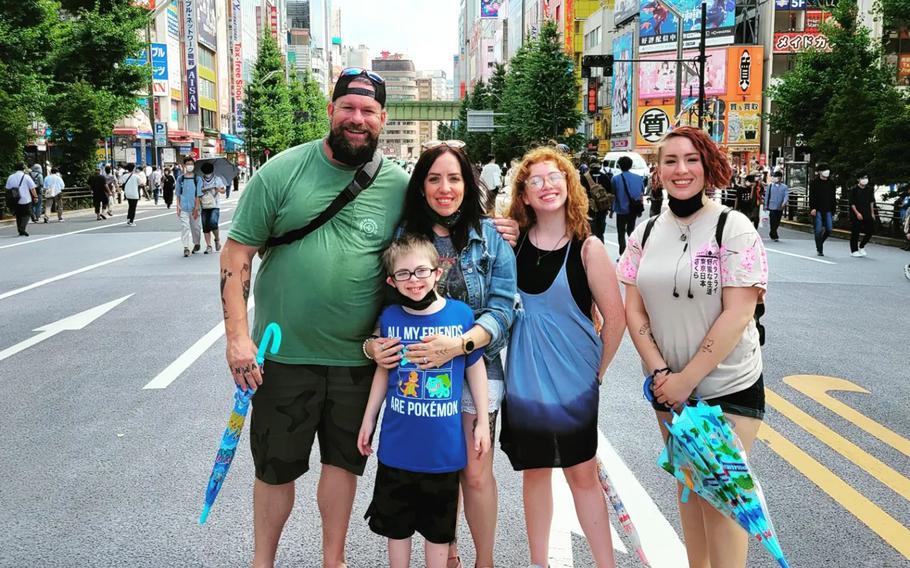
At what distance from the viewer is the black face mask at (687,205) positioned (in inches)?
130

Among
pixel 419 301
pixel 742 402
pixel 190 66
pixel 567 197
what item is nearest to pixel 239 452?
pixel 419 301

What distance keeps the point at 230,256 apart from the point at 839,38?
2942 cm

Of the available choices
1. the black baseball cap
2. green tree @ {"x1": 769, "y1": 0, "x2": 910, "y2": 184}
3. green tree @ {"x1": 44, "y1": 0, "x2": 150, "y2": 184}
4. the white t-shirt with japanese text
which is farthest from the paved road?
green tree @ {"x1": 44, "y1": 0, "x2": 150, "y2": 184}

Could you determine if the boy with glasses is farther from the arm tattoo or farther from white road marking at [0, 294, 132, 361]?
white road marking at [0, 294, 132, 361]

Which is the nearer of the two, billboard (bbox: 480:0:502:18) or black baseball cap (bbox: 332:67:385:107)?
black baseball cap (bbox: 332:67:385:107)

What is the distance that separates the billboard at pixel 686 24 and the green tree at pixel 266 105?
34.8 m

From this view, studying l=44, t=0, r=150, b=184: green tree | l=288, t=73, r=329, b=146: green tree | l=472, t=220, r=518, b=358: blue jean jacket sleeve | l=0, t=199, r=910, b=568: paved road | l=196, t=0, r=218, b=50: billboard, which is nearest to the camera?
l=472, t=220, r=518, b=358: blue jean jacket sleeve

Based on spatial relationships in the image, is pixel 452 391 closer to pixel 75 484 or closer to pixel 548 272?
pixel 548 272

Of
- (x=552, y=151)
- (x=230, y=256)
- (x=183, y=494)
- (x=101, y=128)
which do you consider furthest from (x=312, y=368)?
(x=101, y=128)

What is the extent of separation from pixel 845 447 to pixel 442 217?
3506 millimetres

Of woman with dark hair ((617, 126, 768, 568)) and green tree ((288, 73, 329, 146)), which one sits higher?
green tree ((288, 73, 329, 146))

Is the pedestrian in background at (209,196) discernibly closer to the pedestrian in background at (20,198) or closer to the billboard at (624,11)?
the pedestrian in background at (20,198)

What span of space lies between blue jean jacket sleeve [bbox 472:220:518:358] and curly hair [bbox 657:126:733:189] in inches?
27.0

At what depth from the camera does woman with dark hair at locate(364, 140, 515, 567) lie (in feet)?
11.1
